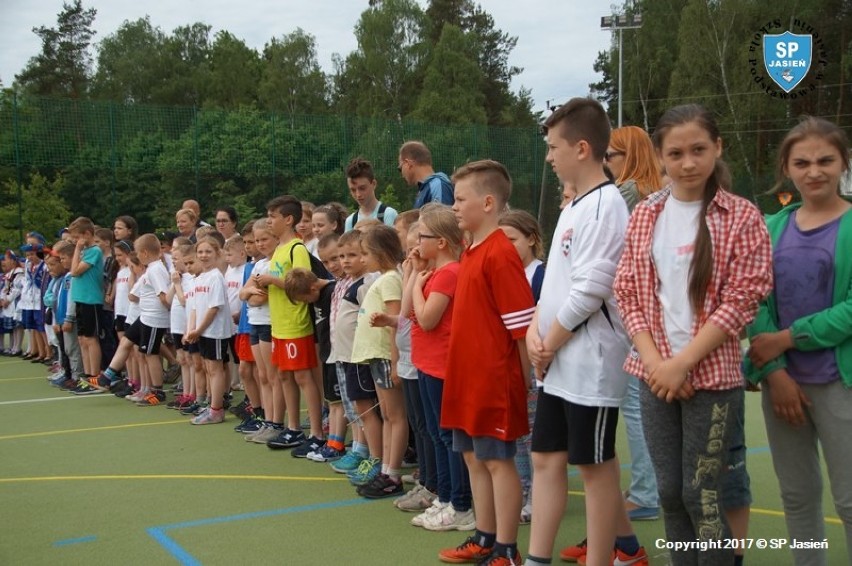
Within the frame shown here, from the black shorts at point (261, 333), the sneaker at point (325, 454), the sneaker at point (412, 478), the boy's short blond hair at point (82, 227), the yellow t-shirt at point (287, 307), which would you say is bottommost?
the sneaker at point (412, 478)

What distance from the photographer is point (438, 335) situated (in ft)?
14.8

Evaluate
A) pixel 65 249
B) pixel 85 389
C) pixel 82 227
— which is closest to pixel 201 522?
pixel 85 389

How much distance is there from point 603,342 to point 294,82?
183 ft

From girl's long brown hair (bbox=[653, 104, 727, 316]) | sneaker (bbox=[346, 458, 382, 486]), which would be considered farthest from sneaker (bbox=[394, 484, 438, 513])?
girl's long brown hair (bbox=[653, 104, 727, 316])

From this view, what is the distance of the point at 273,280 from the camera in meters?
6.49

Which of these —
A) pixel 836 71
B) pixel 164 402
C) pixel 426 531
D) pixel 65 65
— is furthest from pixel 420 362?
pixel 65 65

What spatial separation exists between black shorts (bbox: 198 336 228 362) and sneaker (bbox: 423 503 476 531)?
12.4ft

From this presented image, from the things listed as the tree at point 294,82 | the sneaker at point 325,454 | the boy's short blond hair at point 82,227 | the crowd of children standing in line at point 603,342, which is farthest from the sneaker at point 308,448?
the tree at point 294,82

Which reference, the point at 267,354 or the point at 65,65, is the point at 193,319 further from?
the point at 65,65

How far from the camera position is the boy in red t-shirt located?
150 inches

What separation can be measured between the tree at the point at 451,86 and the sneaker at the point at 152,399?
40.8 m

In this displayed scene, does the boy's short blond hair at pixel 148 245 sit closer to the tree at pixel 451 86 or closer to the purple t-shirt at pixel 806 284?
the purple t-shirt at pixel 806 284

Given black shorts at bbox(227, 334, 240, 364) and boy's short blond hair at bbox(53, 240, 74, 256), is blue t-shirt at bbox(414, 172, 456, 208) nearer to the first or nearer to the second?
black shorts at bbox(227, 334, 240, 364)

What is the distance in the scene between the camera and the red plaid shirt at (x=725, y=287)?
2.85 meters
